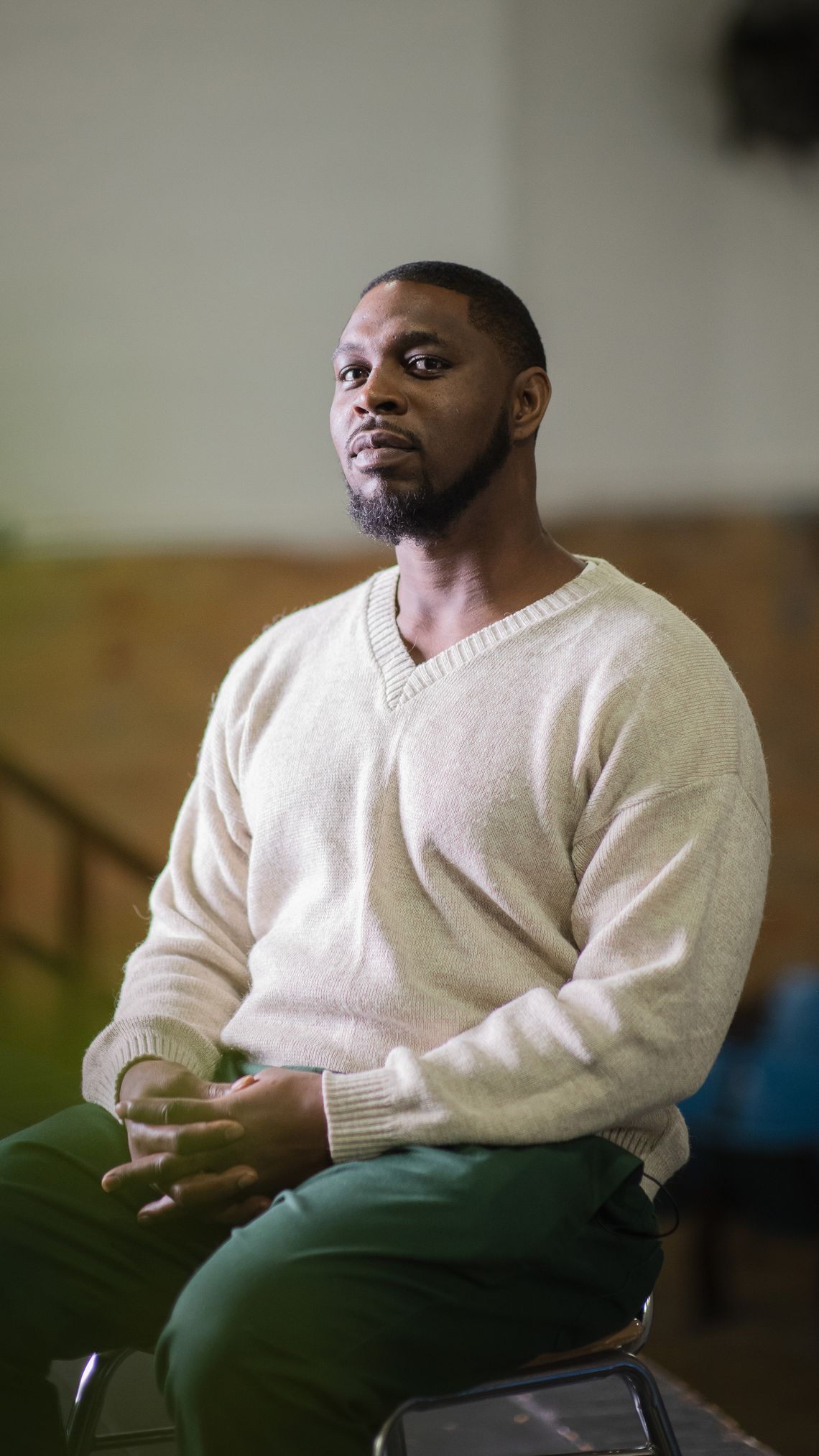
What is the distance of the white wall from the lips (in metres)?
2.41

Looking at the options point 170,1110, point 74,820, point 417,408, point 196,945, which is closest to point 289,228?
point 74,820

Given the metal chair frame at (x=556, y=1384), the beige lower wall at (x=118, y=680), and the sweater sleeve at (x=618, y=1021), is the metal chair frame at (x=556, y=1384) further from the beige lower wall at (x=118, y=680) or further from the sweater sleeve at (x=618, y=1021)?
the beige lower wall at (x=118, y=680)

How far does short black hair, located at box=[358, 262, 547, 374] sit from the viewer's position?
4.14ft

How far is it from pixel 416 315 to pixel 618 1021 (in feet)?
1.99

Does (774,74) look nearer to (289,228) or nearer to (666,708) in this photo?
(289,228)

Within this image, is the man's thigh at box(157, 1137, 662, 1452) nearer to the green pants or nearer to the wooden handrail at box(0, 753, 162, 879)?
the green pants

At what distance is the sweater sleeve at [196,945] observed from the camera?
49.5 inches

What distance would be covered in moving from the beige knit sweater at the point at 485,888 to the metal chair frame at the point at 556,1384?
146 millimetres

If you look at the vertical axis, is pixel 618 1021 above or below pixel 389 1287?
above

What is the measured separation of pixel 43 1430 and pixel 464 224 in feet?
10.5

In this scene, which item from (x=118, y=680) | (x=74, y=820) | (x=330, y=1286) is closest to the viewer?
(x=330, y=1286)

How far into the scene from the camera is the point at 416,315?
1243mm

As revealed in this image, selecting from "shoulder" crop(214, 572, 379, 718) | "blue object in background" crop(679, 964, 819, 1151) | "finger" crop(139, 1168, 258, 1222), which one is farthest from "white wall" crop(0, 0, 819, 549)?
"finger" crop(139, 1168, 258, 1222)

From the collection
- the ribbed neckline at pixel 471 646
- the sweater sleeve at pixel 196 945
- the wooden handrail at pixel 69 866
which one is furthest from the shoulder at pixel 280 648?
the wooden handrail at pixel 69 866
